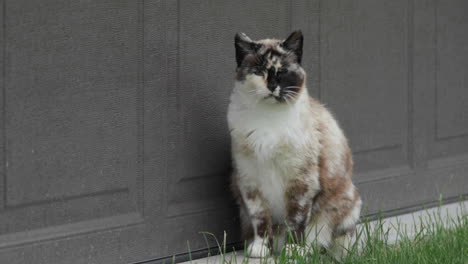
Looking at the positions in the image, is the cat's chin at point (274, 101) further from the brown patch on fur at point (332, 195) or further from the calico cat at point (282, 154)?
the brown patch on fur at point (332, 195)

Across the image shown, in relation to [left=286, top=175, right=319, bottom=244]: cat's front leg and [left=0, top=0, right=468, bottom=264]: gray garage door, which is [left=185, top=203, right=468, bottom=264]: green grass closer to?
[left=286, top=175, right=319, bottom=244]: cat's front leg

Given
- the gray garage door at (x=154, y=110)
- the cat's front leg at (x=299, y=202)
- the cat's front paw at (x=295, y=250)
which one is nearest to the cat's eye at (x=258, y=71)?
the gray garage door at (x=154, y=110)

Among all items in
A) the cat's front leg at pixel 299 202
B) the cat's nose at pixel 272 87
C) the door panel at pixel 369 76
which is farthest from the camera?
Answer: the door panel at pixel 369 76

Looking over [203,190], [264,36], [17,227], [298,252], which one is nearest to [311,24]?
[264,36]

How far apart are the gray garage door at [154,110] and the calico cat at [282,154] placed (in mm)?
280

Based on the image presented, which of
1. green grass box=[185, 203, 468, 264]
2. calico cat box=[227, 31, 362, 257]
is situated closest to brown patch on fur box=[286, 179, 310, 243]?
calico cat box=[227, 31, 362, 257]

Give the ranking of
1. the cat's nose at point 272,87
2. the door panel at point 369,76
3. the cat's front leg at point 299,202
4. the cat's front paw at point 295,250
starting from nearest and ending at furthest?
the cat's front paw at point 295,250
the cat's nose at point 272,87
the cat's front leg at point 299,202
the door panel at point 369,76

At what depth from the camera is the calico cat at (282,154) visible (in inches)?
162

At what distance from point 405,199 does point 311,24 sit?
57.4 inches

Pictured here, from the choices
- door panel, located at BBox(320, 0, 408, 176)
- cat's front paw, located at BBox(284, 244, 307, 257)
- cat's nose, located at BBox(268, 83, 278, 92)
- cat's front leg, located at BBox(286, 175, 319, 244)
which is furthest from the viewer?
door panel, located at BBox(320, 0, 408, 176)

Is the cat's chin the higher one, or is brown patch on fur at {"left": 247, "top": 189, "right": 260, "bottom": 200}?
the cat's chin

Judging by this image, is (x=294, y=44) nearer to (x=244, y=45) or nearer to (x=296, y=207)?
(x=244, y=45)

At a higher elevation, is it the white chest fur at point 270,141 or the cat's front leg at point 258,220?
the white chest fur at point 270,141

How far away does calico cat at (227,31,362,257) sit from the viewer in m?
4.12
